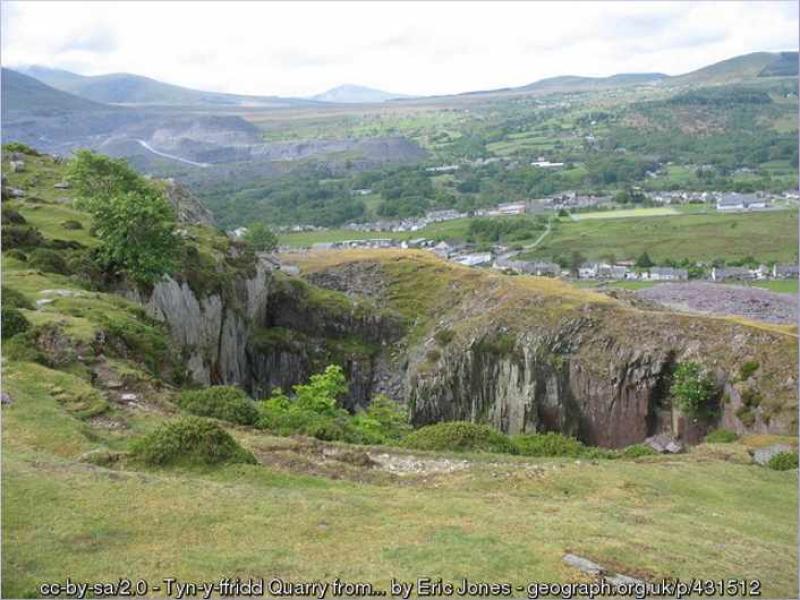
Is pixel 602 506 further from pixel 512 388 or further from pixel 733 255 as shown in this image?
pixel 733 255

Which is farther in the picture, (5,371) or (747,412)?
(747,412)

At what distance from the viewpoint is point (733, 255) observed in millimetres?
140625

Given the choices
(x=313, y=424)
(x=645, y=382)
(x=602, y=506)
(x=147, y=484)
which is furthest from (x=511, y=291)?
(x=147, y=484)

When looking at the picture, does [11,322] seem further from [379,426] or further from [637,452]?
[637,452]

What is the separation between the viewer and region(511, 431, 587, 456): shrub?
3191cm

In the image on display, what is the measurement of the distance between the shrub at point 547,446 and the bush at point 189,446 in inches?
497

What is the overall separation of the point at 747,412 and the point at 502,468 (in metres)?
31.8

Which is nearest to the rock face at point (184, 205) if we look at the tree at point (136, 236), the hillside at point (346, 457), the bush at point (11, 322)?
the hillside at point (346, 457)

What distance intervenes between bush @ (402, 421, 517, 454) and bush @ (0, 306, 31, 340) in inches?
622

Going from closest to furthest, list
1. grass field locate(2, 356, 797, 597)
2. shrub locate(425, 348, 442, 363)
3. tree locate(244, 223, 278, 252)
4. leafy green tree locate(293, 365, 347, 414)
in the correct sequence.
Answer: grass field locate(2, 356, 797, 597) → leafy green tree locate(293, 365, 347, 414) → shrub locate(425, 348, 442, 363) → tree locate(244, 223, 278, 252)

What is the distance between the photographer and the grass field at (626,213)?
17800 cm

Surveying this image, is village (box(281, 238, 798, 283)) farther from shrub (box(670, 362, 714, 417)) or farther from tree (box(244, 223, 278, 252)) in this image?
shrub (box(670, 362, 714, 417))

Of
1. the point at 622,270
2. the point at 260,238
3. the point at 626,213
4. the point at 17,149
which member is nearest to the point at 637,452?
the point at 17,149

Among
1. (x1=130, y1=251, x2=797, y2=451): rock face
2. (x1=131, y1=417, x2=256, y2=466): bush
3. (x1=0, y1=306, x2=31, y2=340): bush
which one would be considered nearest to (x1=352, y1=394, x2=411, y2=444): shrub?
(x1=131, y1=417, x2=256, y2=466): bush
